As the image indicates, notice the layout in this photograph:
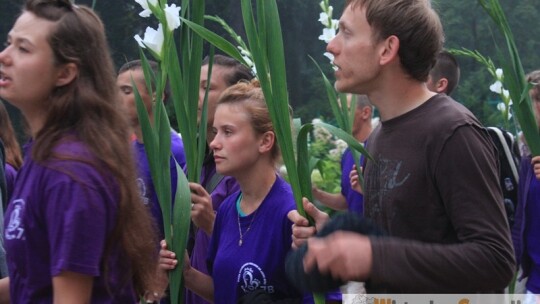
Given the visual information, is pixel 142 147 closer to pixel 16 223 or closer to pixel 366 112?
pixel 366 112

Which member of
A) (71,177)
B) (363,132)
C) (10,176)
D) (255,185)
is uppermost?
(363,132)

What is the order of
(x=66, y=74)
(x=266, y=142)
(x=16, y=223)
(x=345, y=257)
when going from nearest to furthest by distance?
(x=345, y=257)
(x=16, y=223)
(x=66, y=74)
(x=266, y=142)

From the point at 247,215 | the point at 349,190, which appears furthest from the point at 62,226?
the point at 349,190

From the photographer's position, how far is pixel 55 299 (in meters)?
1.88

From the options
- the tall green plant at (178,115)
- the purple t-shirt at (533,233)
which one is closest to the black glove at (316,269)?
the tall green plant at (178,115)

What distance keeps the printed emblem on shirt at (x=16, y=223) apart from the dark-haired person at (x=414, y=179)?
1.87ft

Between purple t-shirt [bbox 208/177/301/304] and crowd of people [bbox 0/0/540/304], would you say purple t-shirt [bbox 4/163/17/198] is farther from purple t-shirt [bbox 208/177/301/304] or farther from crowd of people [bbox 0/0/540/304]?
crowd of people [bbox 0/0/540/304]

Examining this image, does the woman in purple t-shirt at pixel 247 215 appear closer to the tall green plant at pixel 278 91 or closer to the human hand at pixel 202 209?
the human hand at pixel 202 209

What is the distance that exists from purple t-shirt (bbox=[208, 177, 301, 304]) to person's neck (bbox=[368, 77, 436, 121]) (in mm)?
648

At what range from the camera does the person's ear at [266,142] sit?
3.00 meters

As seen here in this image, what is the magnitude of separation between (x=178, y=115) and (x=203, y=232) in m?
0.60

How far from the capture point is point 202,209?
2.93 meters

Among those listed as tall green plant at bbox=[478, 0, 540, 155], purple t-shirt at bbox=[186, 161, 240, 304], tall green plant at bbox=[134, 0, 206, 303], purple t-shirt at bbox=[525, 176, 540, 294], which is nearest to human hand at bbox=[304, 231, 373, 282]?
tall green plant at bbox=[134, 0, 206, 303]

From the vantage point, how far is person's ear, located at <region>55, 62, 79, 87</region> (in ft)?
6.72
